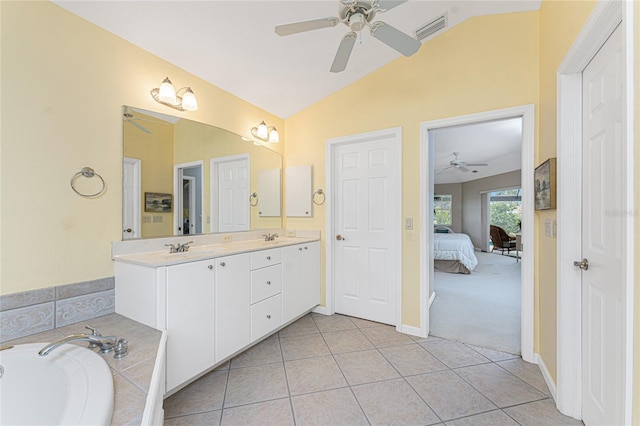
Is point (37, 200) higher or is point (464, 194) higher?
point (464, 194)

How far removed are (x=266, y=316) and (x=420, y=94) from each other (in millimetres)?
2553

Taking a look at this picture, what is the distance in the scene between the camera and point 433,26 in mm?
1986

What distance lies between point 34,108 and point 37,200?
20.1 inches

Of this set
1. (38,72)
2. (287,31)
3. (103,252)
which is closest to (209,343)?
(103,252)

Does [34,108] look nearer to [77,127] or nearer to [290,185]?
[77,127]

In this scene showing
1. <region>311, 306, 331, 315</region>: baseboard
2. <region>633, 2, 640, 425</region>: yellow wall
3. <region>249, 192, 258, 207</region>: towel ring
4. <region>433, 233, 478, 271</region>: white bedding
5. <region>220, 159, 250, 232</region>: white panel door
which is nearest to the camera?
<region>633, 2, 640, 425</region>: yellow wall

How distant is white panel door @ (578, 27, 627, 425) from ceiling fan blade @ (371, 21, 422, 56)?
0.93 m

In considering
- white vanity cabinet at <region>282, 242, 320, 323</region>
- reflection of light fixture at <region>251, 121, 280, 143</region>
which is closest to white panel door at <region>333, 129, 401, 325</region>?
white vanity cabinet at <region>282, 242, 320, 323</region>

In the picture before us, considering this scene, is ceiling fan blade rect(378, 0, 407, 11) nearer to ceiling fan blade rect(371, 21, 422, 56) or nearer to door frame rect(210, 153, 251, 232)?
ceiling fan blade rect(371, 21, 422, 56)

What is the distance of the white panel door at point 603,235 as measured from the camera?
1.14 meters

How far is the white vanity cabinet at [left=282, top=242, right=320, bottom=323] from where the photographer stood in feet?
8.50

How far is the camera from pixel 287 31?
1566 mm

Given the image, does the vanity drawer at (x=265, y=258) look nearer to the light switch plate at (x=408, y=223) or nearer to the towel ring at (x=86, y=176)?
the towel ring at (x=86, y=176)

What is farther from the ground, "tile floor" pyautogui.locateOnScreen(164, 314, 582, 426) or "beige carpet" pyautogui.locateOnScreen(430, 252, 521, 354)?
"beige carpet" pyautogui.locateOnScreen(430, 252, 521, 354)
